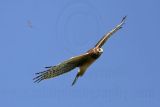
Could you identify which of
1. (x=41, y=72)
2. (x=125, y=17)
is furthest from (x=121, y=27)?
(x=41, y=72)

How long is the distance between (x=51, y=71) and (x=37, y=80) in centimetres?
44

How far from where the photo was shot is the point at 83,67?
1703 centimetres

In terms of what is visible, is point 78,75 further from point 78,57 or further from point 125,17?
point 125,17

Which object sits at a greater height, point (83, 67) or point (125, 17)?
point (125, 17)

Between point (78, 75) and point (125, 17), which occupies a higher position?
point (125, 17)

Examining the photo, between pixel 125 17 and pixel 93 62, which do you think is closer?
pixel 93 62

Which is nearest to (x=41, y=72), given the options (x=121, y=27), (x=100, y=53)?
(x=100, y=53)

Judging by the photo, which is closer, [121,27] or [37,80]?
[37,80]

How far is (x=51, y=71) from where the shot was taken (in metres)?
16.6

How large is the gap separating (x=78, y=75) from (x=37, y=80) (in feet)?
4.04

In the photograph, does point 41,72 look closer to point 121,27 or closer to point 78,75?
point 78,75

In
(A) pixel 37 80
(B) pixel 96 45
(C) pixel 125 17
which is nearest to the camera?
(A) pixel 37 80

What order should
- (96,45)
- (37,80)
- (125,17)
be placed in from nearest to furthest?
(37,80), (96,45), (125,17)

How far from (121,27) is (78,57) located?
212cm
